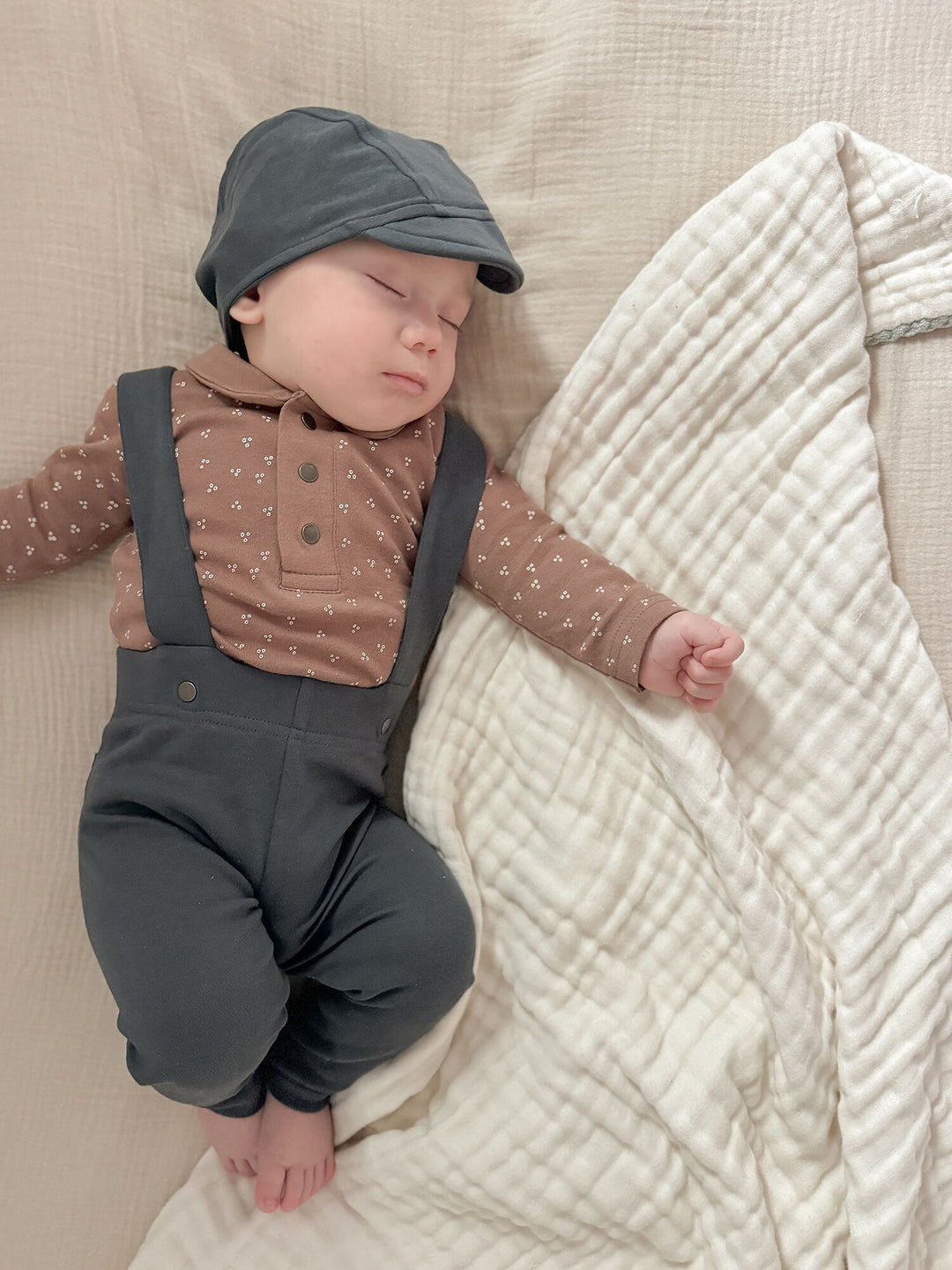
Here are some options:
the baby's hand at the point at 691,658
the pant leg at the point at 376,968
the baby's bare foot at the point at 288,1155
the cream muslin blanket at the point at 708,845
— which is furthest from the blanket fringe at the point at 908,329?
the baby's bare foot at the point at 288,1155

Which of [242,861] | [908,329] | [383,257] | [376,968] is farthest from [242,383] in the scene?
[908,329]

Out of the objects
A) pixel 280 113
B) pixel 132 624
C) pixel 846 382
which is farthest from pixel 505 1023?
pixel 280 113

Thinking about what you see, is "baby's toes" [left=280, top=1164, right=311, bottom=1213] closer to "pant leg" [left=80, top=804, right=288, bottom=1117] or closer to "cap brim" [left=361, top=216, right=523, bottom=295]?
"pant leg" [left=80, top=804, right=288, bottom=1117]

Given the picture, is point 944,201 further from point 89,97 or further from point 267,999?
point 267,999

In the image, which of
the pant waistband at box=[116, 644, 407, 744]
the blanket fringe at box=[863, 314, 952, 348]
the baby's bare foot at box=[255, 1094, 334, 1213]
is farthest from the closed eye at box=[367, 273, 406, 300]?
the baby's bare foot at box=[255, 1094, 334, 1213]

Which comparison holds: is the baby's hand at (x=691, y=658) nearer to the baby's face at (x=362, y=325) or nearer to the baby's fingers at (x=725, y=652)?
the baby's fingers at (x=725, y=652)

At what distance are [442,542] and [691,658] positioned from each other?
0.88 feet

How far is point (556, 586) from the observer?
36.4 inches

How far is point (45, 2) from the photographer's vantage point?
94 cm

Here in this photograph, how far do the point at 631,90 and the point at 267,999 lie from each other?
0.95 m

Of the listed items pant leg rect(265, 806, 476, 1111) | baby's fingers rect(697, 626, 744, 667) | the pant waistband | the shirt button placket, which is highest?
the shirt button placket

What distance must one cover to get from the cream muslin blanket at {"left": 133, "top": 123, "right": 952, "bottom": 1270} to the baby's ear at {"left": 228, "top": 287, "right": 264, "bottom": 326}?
30 centimetres

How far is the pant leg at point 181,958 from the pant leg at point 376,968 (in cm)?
7

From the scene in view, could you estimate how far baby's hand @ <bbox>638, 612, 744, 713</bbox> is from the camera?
34.7 inches
